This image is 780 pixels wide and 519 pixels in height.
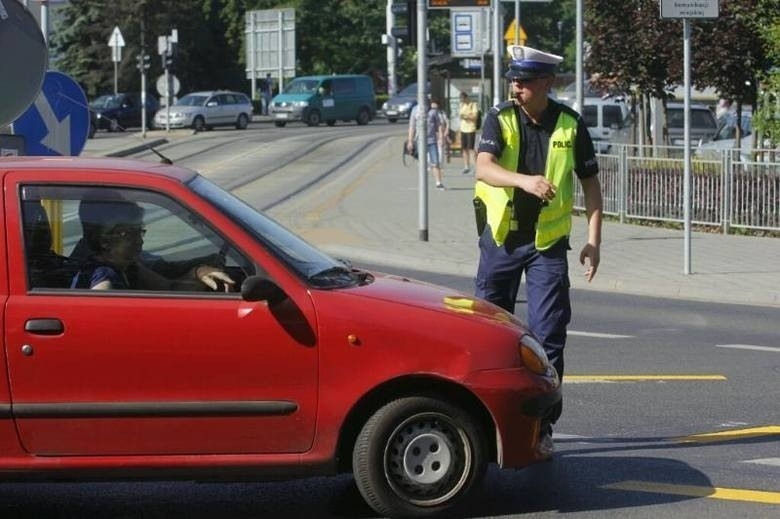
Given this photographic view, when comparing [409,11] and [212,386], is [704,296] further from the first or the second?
[212,386]

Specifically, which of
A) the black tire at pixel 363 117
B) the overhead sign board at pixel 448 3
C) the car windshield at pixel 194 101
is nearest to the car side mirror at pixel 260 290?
the overhead sign board at pixel 448 3

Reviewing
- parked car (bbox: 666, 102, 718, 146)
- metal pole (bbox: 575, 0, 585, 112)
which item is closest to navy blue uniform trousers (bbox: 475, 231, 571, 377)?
metal pole (bbox: 575, 0, 585, 112)

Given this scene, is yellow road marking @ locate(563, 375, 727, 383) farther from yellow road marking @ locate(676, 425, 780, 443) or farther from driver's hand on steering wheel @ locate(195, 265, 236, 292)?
driver's hand on steering wheel @ locate(195, 265, 236, 292)

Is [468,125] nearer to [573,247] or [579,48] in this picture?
[579,48]

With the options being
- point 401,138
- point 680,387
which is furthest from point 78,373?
point 401,138

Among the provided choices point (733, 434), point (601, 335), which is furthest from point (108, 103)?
point (733, 434)

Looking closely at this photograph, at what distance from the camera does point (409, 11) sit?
64.8 feet

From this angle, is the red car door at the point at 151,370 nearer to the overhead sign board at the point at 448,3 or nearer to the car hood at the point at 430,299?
the car hood at the point at 430,299

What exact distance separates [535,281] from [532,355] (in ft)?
3.30

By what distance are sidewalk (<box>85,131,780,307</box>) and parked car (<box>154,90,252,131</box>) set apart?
101 ft

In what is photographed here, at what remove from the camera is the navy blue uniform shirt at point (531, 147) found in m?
7.34

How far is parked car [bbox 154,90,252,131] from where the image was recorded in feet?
190

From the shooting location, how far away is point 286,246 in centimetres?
648

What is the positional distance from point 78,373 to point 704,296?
9801 mm
